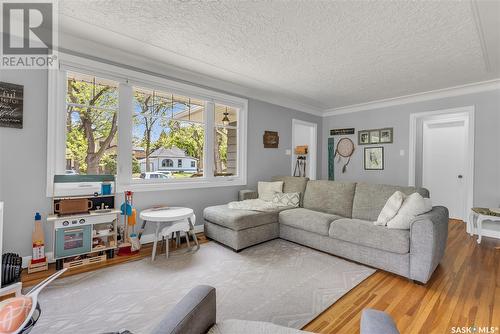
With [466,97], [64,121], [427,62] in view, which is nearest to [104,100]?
[64,121]

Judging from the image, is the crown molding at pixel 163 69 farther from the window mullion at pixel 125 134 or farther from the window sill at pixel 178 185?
the window sill at pixel 178 185

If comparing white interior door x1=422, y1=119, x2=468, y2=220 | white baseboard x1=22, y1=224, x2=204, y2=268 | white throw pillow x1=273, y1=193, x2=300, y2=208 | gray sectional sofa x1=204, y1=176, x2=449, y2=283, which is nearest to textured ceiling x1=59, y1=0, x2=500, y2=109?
white interior door x1=422, y1=119, x2=468, y2=220

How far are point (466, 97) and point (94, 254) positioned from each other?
621 cm

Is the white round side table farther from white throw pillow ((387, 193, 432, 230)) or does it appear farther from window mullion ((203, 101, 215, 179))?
white throw pillow ((387, 193, 432, 230))

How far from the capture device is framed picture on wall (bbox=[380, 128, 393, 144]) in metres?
5.02

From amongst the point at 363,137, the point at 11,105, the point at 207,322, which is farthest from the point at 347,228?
the point at 11,105

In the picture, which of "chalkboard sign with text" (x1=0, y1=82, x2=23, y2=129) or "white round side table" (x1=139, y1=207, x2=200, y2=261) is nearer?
"chalkboard sign with text" (x1=0, y1=82, x2=23, y2=129)

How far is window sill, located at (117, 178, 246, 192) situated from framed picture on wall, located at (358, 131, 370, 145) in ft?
9.87

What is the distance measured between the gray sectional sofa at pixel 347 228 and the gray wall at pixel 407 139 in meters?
1.99

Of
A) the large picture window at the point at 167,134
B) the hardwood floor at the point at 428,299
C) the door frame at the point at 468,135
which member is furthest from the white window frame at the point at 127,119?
the door frame at the point at 468,135

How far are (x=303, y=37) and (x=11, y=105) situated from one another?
3115 millimetres

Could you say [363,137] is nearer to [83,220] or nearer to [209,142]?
[209,142]

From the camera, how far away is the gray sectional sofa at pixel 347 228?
2.27m

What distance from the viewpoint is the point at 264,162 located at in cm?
483
